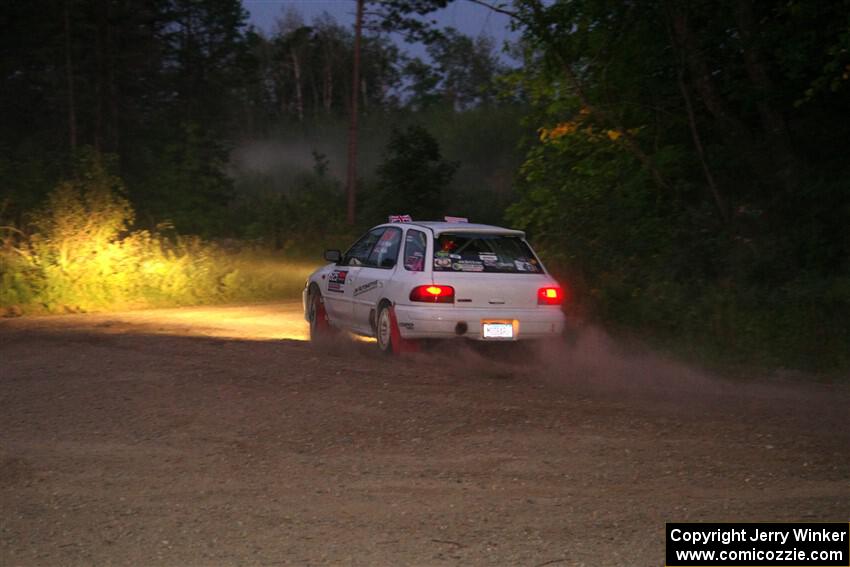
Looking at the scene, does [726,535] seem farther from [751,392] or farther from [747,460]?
[751,392]

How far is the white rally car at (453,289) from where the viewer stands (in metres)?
12.2

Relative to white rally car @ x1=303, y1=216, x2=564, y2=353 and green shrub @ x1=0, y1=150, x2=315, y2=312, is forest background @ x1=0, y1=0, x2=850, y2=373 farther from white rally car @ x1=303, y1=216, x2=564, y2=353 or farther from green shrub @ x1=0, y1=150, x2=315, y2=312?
white rally car @ x1=303, y1=216, x2=564, y2=353

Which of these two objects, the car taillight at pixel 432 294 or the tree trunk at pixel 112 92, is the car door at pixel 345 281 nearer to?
the car taillight at pixel 432 294

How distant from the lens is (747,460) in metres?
7.46

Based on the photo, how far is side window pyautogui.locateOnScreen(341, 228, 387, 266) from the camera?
551 inches

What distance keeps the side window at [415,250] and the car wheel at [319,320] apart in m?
2.23

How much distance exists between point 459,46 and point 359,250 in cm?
6567

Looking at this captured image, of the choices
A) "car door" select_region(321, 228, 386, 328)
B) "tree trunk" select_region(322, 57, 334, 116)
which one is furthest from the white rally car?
"tree trunk" select_region(322, 57, 334, 116)

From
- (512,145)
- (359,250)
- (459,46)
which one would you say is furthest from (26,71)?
(359,250)

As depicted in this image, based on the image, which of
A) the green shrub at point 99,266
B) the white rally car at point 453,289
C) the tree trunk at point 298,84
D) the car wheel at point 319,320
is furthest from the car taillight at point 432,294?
the tree trunk at point 298,84

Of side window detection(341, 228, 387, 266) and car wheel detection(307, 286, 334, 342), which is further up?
side window detection(341, 228, 387, 266)

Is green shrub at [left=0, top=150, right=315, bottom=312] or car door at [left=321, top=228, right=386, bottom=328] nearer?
car door at [left=321, top=228, right=386, bottom=328]

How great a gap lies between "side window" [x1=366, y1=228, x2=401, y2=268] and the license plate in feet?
4.68

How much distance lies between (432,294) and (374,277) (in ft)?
4.16
